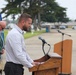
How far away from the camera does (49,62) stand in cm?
476

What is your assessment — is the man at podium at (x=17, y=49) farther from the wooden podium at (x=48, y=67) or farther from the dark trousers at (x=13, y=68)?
the wooden podium at (x=48, y=67)

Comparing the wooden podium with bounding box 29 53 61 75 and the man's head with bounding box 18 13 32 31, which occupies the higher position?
the man's head with bounding box 18 13 32 31

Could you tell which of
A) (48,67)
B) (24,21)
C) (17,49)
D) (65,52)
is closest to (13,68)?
(17,49)

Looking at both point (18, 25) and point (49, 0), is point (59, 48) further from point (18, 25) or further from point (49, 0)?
point (49, 0)

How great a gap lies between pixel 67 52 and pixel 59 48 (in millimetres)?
272

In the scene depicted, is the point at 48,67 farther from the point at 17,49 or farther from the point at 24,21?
the point at 24,21

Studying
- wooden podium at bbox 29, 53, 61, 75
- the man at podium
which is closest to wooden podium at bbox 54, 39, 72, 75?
wooden podium at bbox 29, 53, 61, 75

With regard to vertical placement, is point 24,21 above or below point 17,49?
above

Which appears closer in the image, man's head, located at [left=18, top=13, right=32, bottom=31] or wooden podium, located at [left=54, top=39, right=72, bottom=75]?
man's head, located at [left=18, top=13, right=32, bottom=31]

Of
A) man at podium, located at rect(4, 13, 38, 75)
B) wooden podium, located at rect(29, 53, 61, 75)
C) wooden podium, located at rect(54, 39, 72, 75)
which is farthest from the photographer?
wooden podium, located at rect(54, 39, 72, 75)

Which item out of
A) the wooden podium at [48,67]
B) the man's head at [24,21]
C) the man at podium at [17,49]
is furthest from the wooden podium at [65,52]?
the man's head at [24,21]

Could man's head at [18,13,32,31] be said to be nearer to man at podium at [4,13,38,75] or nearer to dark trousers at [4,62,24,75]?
man at podium at [4,13,38,75]

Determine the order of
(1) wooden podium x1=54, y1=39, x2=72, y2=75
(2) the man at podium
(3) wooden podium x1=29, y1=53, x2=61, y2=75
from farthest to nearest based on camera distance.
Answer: (1) wooden podium x1=54, y1=39, x2=72, y2=75, (3) wooden podium x1=29, y1=53, x2=61, y2=75, (2) the man at podium

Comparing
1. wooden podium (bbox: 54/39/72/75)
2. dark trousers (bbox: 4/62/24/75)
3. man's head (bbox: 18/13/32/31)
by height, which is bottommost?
wooden podium (bbox: 54/39/72/75)
